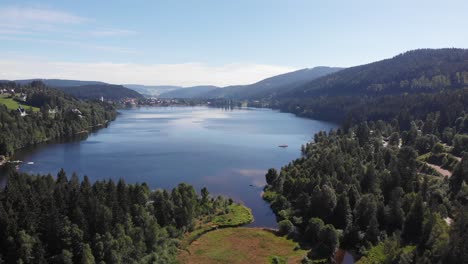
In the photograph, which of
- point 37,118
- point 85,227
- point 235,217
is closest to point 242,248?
point 235,217

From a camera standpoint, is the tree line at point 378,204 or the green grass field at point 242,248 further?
the green grass field at point 242,248

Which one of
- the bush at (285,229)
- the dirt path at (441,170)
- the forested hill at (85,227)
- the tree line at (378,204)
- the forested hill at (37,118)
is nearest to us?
the forested hill at (85,227)

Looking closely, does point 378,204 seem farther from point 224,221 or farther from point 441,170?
point 441,170

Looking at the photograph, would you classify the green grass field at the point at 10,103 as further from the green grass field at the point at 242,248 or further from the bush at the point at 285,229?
the bush at the point at 285,229

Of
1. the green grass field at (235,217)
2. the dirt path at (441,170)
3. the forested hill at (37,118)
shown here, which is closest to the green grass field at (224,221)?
the green grass field at (235,217)

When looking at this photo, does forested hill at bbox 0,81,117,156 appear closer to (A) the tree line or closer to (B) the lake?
(B) the lake

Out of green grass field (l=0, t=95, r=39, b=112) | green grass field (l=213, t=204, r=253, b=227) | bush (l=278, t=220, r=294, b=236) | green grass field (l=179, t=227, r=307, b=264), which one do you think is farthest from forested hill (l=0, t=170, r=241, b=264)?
green grass field (l=0, t=95, r=39, b=112)
